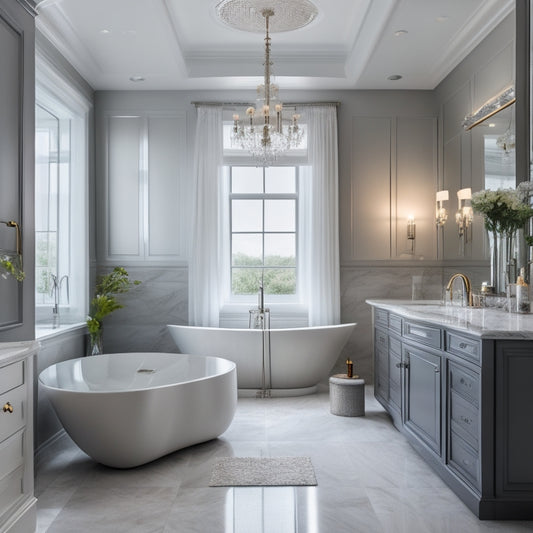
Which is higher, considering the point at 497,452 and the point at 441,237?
the point at 441,237

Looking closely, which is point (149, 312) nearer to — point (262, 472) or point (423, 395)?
point (262, 472)

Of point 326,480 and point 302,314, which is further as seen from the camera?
point 302,314

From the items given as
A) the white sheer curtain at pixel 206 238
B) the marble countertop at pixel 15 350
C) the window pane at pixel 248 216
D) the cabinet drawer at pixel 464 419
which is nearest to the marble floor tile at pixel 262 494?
the cabinet drawer at pixel 464 419

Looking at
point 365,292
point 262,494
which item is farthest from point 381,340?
point 262,494

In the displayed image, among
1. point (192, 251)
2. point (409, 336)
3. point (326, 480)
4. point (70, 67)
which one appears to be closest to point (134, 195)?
point (192, 251)

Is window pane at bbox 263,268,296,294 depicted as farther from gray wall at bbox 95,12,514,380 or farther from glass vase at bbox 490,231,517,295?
glass vase at bbox 490,231,517,295

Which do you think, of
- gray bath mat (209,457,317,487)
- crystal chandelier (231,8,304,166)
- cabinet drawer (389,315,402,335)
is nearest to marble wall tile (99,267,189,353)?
crystal chandelier (231,8,304,166)

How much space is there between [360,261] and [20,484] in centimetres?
378

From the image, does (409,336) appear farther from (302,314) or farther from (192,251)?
(192,251)

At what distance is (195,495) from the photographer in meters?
2.91

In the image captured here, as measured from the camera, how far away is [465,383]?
8.89 feet

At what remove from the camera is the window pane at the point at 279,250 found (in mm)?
5707

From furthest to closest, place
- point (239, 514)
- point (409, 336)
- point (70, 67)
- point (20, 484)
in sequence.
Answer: point (70, 67), point (409, 336), point (239, 514), point (20, 484)

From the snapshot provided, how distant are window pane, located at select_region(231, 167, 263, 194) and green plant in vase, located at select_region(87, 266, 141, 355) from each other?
1376 millimetres
